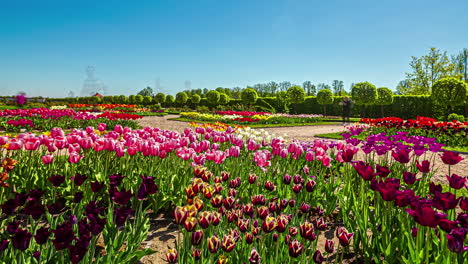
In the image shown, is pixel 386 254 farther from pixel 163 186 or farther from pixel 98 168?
pixel 98 168

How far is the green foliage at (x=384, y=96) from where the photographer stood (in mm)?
26328

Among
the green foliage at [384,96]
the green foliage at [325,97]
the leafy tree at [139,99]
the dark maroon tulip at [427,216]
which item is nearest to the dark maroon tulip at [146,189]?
the dark maroon tulip at [427,216]

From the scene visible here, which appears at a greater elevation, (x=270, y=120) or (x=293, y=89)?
(x=293, y=89)

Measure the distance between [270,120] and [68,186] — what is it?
15.9 m

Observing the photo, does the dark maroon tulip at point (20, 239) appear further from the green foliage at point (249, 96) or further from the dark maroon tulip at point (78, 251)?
the green foliage at point (249, 96)

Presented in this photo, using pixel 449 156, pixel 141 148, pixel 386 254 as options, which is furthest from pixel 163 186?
pixel 449 156

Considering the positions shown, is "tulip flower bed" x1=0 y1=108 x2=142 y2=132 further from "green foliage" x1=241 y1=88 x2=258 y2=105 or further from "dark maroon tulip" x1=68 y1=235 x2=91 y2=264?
"green foliage" x1=241 y1=88 x2=258 y2=105

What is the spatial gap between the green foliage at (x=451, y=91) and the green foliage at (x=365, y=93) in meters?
6.07

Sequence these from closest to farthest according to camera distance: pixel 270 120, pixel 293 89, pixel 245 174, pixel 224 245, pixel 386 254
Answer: pixel 224 245 → pixel 386 254 → pixel 245 174 → pixel 270 120 → pixel 293 89

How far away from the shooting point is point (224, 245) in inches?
60.1

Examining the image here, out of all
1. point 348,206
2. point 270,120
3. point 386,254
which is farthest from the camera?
point 270,120

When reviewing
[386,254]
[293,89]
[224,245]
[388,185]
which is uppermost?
[293,89]

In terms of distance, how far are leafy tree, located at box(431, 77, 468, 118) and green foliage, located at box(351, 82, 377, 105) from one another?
6075mm

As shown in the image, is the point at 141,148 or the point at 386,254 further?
the point at 141,148
